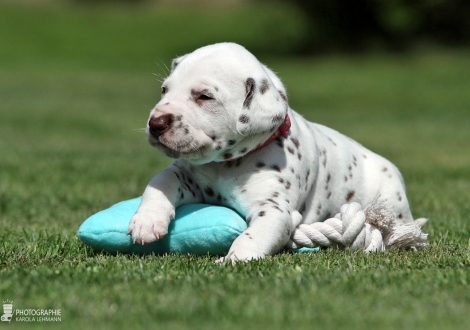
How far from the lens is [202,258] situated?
531cm

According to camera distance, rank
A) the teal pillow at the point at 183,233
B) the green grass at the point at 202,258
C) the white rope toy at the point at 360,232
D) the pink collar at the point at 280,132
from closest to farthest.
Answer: the green grass at the point at 202,258, the teal pillow at the point at 183,233, the white rope toy at the point at 360,232, the pink collar at the point at 280,132

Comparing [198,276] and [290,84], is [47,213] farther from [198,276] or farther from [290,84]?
[290,84]

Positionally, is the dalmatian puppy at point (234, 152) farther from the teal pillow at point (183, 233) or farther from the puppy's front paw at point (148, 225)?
the teal pillow at point (183, 233)

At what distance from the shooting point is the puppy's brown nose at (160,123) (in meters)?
5.17

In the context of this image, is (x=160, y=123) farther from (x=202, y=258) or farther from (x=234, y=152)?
(x=202, y=258)

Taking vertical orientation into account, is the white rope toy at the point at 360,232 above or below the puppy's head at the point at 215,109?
below

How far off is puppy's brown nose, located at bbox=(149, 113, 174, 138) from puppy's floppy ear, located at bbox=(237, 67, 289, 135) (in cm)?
51

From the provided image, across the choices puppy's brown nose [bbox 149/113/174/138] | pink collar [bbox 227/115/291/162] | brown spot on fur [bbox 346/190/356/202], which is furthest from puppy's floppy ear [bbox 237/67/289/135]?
brown spot on fur [bbox 346/190/356/202]

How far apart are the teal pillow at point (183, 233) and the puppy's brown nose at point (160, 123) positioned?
69 centimetres

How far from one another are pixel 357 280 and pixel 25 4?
52.0m

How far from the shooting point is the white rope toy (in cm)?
560

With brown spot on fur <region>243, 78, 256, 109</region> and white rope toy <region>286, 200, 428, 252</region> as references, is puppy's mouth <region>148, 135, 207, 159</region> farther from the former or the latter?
white rope toy <region>286, 200, 428, 252</region>

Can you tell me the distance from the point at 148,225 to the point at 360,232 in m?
1.55

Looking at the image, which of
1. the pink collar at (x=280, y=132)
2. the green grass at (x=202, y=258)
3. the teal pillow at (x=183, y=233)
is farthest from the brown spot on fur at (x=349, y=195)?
the teal pillow at (x=183, y=233)
